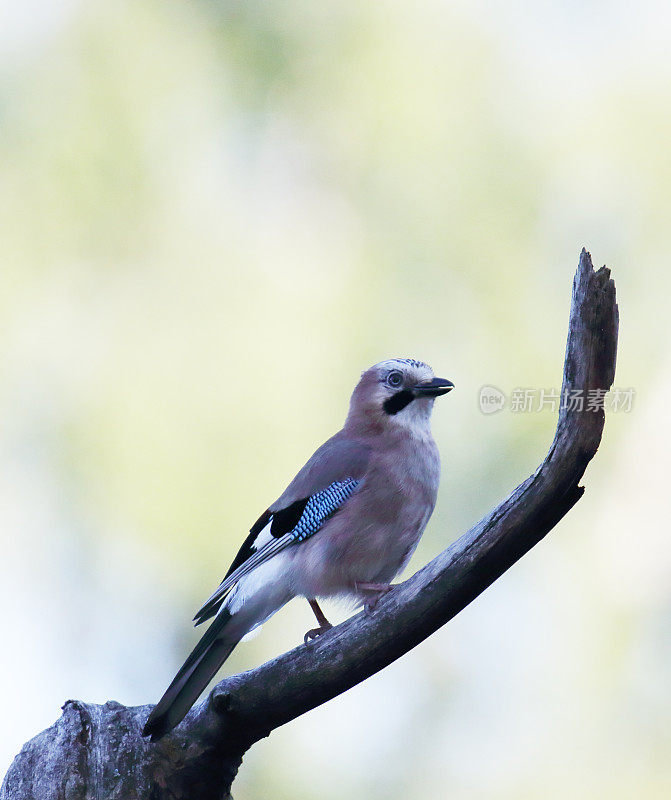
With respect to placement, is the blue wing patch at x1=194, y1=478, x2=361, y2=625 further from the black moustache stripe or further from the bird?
the black moustache stripe

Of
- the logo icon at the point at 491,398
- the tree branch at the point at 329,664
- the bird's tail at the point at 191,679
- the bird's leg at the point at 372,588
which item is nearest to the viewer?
the tree branch at the point at 329,664

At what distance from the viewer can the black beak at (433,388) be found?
395 centimetres

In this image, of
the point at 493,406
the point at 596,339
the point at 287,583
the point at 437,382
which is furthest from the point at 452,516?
the point at 596,339

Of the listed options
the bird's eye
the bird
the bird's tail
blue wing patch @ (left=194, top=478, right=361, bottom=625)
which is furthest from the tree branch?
the bird's eye

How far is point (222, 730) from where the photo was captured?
3057mm

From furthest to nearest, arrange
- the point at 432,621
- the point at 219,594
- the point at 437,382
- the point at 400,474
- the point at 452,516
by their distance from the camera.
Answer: the point at 452,516 < the point at 437,382 < the point at 400,474 < the point at 219,594 < the point at 432,621

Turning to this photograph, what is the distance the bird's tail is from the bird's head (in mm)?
1079

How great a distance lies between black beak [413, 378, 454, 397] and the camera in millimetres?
3945

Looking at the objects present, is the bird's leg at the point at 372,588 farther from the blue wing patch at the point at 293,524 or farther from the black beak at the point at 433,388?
the black beak at the point at 433,388

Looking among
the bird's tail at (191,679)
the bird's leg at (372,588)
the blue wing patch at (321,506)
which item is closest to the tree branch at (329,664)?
the bird's tail at (191,679)

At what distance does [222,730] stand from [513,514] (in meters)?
1.20

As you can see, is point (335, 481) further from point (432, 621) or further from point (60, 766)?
point (60, 766)

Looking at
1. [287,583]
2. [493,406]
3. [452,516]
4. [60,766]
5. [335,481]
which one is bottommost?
[60,766]

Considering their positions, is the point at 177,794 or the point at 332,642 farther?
the point at 177,794
